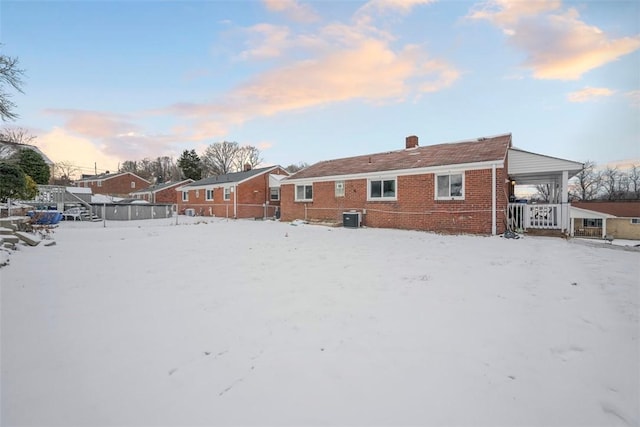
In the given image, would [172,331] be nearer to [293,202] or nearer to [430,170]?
[430,170]

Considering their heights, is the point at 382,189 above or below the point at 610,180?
below

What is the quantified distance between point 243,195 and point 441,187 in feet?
59.7

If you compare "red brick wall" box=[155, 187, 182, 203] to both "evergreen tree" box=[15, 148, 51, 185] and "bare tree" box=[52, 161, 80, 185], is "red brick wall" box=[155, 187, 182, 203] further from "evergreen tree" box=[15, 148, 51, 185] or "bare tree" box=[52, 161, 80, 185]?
"bare tree" box=[52, 161, 80, 185]

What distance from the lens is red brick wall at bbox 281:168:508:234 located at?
1148 centimetres

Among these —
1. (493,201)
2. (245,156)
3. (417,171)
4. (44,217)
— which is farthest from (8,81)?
(245,156)

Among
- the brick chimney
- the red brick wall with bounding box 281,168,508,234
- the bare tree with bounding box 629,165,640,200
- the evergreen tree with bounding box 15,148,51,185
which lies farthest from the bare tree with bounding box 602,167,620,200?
the evergreen tree with bounding box 15,148,51,185

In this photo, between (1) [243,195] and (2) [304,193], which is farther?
(1) [243,195]

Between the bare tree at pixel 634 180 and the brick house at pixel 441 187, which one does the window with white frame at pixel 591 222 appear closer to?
the brick house at pixel 441 187

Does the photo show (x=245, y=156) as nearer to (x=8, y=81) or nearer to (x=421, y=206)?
(x=8, y=81)

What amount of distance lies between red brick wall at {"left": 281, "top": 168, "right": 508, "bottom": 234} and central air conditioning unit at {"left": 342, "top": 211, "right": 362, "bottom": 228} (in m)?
0.56

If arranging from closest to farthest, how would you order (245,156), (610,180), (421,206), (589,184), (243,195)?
→ (421,206) → (243,195) → (589,184) → (610,180) → (245,156)

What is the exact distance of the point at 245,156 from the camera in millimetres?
57906

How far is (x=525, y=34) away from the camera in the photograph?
32.7 ft

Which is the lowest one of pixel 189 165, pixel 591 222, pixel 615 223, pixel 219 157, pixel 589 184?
pixel 615 223
